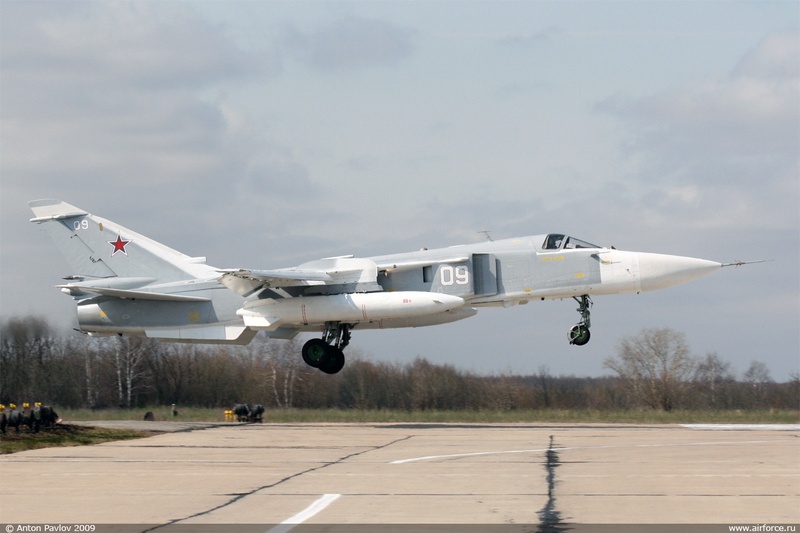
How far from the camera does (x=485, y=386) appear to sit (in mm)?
31344

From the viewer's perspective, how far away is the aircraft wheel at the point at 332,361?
24.6m

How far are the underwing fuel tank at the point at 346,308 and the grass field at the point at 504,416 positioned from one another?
283 centimetres

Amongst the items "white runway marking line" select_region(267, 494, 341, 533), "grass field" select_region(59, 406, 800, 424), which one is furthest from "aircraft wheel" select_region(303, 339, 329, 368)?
"white runway marking line" select_region(267, 494, 341, 533)

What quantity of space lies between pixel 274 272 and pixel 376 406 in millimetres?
9421

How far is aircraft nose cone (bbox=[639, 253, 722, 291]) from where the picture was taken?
22875mm

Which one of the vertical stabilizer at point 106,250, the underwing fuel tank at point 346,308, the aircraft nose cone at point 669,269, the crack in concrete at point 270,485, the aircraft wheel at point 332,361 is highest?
the vertical stabilizer at point 106,250

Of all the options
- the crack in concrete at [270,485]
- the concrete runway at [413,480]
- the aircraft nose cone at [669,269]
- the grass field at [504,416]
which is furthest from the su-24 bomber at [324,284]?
the crack in concrete at [270,485]

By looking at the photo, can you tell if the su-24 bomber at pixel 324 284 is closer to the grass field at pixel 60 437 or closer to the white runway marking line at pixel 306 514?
the grass field at pixel 60 437

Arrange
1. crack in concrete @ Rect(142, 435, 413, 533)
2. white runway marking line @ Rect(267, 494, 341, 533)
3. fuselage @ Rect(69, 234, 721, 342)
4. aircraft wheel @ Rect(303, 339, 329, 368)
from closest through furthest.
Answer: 1. white runway marking line @ Rect(267, 494, 341, 533)
2. crack in concrete @ Rect(142, 435, 413, 533)
3. fuselage @ Rect(69, 234, 721, 342)
4. aircraft wheel @ Rect(303, 339, 329, 368)

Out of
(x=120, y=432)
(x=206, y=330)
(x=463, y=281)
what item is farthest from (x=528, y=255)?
(x=120, y=432)

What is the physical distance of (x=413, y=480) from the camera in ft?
38.0

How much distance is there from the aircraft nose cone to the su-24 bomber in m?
0.02

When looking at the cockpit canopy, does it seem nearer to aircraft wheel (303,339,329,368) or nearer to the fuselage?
the fuselage

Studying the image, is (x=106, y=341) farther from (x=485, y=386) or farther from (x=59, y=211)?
(x=485, y=386)
